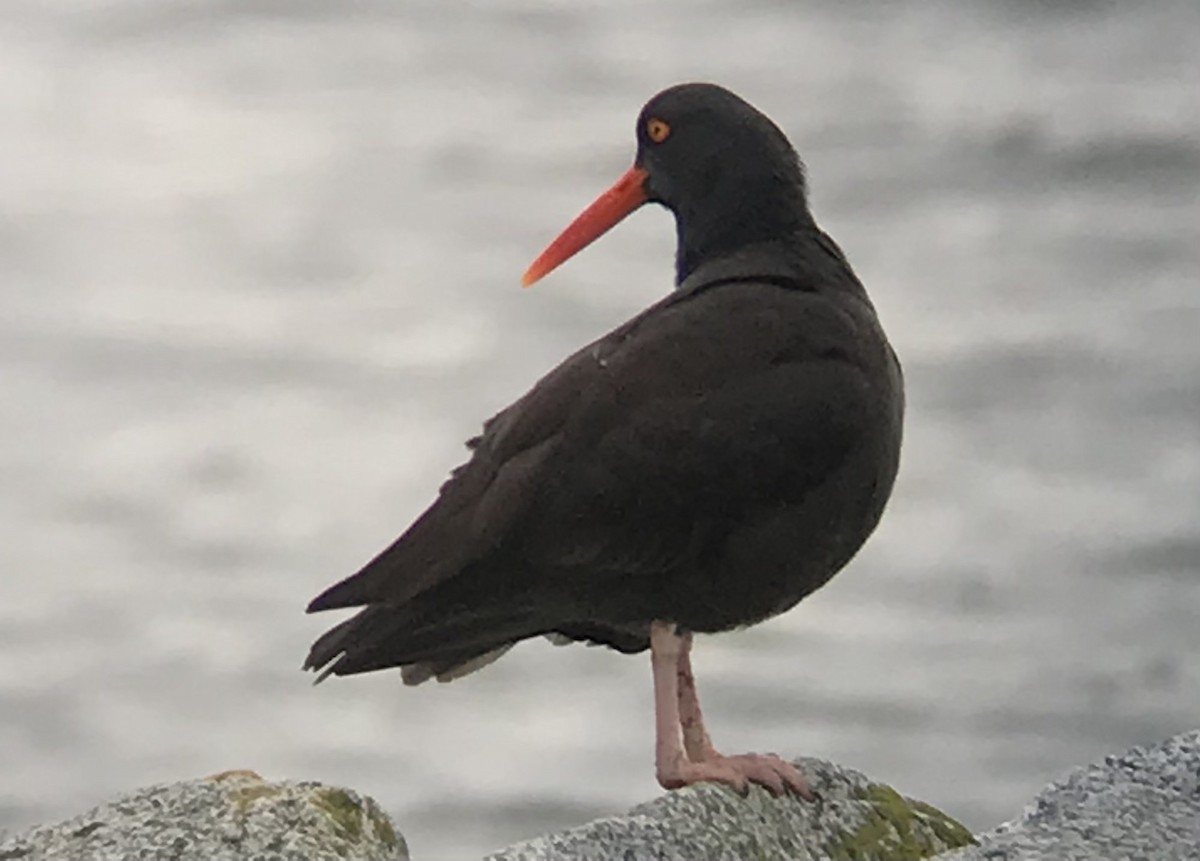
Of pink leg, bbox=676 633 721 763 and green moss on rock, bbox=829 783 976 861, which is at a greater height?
pink leg, bbox=676 633 721 763

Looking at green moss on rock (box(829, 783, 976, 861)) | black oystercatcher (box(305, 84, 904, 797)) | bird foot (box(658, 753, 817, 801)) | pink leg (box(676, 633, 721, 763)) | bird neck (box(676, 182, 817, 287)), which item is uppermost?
bird neck (box(676, 182, 817, 287))

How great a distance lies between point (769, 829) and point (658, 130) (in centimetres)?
216

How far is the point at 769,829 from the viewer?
4.76 metres

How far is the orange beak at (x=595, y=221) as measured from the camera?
559cm

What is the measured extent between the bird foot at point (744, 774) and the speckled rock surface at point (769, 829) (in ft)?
0.10

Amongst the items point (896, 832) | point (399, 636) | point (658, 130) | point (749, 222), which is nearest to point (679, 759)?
point (896, 832)

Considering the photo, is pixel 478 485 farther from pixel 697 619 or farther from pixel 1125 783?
pixel 1125 783

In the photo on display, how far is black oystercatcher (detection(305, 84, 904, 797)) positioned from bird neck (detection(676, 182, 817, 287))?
0.37 meters

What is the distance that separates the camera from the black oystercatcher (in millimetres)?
4777

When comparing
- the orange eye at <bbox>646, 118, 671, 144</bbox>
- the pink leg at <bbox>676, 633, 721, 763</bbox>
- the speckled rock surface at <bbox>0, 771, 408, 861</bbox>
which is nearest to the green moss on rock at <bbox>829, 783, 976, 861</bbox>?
the pink leg at <bbox>676, 633, 721, 763</bbox>

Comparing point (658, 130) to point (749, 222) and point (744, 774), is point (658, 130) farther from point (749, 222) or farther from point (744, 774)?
point (744, 774)

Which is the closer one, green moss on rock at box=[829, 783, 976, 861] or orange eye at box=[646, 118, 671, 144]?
green moss on rock at box=[829, 783, 976, 861]

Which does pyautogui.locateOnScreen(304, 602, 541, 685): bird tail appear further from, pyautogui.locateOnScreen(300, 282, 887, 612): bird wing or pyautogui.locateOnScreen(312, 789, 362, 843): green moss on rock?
pyautogui.locateOnScreen(312, 789, 362, 843): green moss on rock

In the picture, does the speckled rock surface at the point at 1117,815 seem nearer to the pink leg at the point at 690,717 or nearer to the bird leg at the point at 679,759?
the bird leg at the point at 679,759
